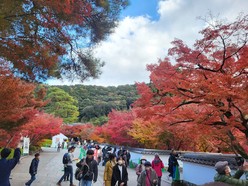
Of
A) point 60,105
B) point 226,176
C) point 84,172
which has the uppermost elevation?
point 60,105

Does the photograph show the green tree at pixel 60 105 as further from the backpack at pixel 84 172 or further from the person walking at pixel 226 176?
the person walking at pixel 226 176

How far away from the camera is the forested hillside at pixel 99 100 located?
7044cm

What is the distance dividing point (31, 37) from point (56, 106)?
2068 inches

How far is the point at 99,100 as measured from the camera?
85750 mm

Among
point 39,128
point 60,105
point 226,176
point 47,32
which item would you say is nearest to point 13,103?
point 47,32

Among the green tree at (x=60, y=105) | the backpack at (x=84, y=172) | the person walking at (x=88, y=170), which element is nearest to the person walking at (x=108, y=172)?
the person walking at (x=88, y=170)

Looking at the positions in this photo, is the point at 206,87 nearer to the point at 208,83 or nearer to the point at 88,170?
the point at 208,83

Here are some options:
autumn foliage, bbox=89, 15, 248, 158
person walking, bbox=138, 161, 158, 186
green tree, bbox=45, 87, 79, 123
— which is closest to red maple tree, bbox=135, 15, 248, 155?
autumn foliage, bbox=89, 15, 248, 158

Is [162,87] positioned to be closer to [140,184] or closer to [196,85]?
[196,85]

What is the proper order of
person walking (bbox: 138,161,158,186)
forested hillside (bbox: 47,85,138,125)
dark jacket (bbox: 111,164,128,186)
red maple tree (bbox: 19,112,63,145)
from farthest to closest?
1. forested hillside (bbox: 47,85,138,125)
2. red maple tree (bbox: 19,112,63,145)
3. dark jacket (bbox: 111,164,128,186)
4. person walking (bbox: 138,161,158,186)

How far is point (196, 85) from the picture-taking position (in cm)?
925

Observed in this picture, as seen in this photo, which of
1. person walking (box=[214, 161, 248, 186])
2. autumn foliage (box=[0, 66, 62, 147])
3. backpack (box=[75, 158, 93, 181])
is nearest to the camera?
person walking (box=[214, 161, 248, 186])

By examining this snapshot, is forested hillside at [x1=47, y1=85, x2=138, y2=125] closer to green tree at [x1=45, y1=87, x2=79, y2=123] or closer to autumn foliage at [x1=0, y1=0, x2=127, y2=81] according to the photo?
green tree at [x1=45, y1=87, x2=79, y2=123]

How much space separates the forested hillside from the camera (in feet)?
231
